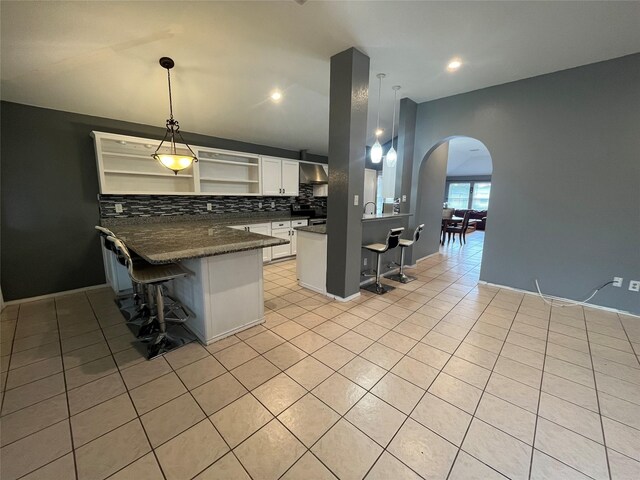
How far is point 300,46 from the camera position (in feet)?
8.66

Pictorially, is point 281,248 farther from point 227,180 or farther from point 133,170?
point 133,170

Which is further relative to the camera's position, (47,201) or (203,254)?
(47,201)

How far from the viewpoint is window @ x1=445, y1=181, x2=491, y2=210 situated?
10.7 meters

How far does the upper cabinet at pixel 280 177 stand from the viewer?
492 cm

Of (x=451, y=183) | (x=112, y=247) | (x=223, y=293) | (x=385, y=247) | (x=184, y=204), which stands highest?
(x=451, y=183)

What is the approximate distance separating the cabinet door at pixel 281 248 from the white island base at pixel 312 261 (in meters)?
1.29

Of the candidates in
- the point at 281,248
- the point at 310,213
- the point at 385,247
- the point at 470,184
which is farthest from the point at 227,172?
the point at 470,184

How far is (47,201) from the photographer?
314cm

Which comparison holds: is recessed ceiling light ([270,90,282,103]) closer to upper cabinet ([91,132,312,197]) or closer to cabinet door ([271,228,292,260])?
upper cabinet ([91,132,312,197])

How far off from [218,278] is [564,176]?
→ 14.0 feet

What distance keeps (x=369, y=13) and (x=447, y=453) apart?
3197 millimetres

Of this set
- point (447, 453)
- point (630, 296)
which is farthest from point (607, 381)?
point (630, 296)

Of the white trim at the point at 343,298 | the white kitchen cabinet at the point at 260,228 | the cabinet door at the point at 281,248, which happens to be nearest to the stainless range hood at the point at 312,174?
the cabinet door at the point at 281,248

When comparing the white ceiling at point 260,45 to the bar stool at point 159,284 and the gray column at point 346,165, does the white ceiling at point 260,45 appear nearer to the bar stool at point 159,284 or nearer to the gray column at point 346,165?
the gray column at point 346,165
